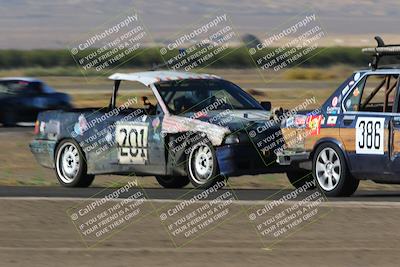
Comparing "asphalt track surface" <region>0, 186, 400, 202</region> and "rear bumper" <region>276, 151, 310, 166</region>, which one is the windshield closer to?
"asphalt track surface" <region>0, 186, 400, 202</region>

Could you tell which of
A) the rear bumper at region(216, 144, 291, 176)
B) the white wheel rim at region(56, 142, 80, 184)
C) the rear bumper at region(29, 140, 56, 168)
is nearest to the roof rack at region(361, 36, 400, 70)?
the rear bumper at region(216, 144, 291, 176)

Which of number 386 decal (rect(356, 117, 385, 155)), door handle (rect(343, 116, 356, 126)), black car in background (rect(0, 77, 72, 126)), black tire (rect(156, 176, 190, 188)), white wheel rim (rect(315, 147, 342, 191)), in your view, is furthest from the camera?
black car in background (rect(0, 77, 72, 126))

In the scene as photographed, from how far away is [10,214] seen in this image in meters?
15.2

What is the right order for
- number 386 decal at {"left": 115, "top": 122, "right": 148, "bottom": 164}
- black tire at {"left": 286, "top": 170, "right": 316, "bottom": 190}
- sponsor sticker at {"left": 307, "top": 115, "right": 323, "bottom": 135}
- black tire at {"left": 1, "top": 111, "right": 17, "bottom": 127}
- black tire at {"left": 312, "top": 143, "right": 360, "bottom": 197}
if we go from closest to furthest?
black tire at {"left": 312, "top": 143, "right": 360, "bottom": 197} < sponsor sticker at {"left": 307, "top": 115, "right": 323, "bottom": 135} < black tire at {"left": 286, "top": 170, "right": 316, "bottom": 190} < number 386 decal at {"left": 115, "top": 122, "right": 148, "bottom": 164} < black tire at {"left": 1, "top": 111, "right": 17, "bottom": 127}

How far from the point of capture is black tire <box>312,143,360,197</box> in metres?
16.8

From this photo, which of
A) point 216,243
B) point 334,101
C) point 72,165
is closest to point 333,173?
point 334,101

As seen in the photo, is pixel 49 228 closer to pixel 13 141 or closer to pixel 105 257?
pixel 105 257

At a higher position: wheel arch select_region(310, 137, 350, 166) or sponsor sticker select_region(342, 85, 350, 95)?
sponsor sticker select_region(342, 85, 350, 95)

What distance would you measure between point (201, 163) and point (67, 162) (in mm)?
2527

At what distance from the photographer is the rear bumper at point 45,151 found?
65.9 feet

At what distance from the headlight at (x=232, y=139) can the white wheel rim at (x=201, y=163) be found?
0.94ft

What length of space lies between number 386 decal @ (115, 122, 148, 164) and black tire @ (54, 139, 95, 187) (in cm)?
67

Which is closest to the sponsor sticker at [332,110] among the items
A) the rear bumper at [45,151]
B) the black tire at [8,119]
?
the rear bumper at [45,151]

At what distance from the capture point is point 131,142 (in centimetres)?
1906
